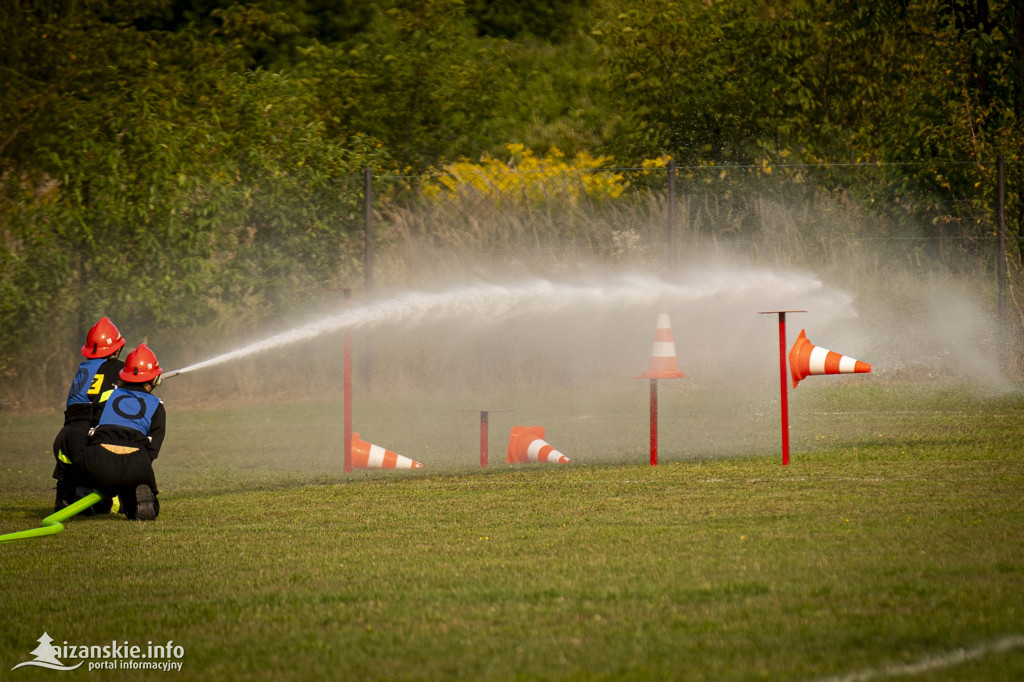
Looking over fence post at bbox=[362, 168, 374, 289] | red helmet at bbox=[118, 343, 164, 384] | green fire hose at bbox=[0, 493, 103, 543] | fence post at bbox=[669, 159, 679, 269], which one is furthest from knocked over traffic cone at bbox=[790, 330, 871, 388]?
fence post at bbox=[362, 168, 374, 289]

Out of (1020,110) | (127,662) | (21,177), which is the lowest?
(127,662)

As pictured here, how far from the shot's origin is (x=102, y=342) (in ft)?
34.4

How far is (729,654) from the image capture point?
5445 mm

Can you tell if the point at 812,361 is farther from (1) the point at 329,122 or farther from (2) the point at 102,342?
(1) the point at 329,122

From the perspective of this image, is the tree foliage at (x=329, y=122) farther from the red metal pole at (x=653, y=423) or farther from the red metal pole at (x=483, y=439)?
the red metal pole at (x=653, y=423)

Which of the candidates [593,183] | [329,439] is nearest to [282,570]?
[329,439]

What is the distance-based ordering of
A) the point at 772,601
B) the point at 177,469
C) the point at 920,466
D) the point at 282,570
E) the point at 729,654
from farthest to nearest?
the point at 177,469
the point at 920,466
the point at 282,570
the point at 772,601
the point at 729,654

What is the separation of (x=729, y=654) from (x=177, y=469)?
8.61m

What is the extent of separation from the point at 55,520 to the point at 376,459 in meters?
3.82

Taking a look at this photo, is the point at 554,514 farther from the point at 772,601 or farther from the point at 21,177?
the point at 21,177

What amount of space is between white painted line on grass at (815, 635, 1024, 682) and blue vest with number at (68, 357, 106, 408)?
677 cm

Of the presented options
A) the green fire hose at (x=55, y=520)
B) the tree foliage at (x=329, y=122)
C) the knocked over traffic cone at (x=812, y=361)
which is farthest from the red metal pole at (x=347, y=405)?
the tree foliage at (x=329, y=122)

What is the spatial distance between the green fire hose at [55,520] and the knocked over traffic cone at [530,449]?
4.45 metres

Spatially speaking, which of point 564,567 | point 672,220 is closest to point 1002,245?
point 672,220
